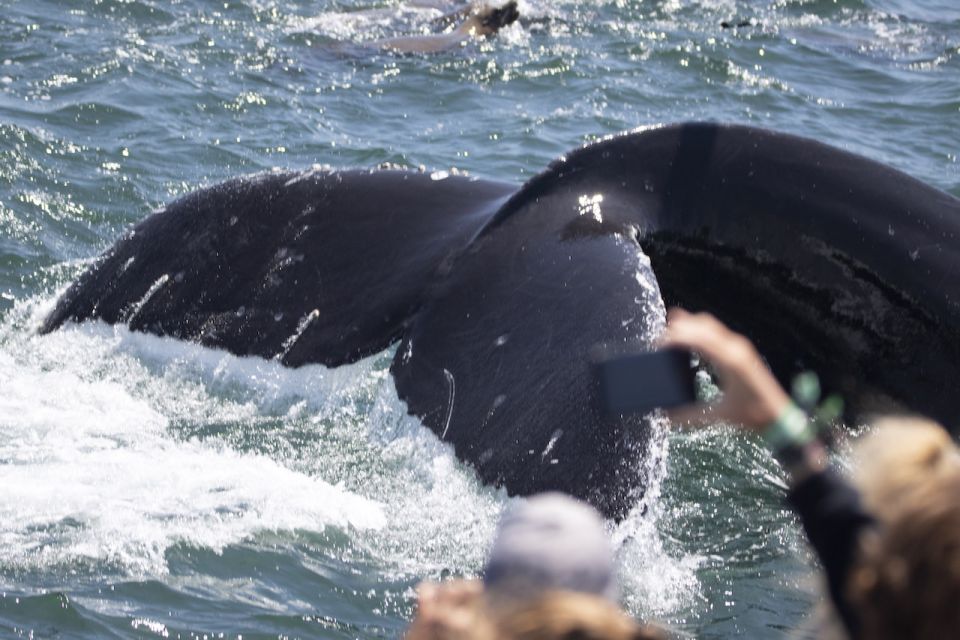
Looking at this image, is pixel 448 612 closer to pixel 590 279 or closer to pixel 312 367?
pixel 590 279

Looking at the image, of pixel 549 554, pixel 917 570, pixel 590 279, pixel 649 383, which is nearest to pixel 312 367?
pixel 590 279

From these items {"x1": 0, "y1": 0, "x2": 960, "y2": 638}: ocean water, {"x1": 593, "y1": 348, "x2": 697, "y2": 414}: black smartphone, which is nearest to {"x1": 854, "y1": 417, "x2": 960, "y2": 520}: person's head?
{"x1": 593, "y1": 348, "x2": 697, "y2": 414}: black smartphone

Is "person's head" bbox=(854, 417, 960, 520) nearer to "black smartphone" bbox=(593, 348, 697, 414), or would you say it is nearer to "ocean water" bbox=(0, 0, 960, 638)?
"black smartphone" bbox=(593, 348, 697, 414)

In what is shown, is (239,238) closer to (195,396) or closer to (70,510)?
(195,396)

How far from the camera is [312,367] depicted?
545cm

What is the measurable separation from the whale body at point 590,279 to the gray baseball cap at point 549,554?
2155mm

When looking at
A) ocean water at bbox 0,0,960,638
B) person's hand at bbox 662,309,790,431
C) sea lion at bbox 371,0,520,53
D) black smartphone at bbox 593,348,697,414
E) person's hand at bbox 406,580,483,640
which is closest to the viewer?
person's hand at bbox 406,580,483,640

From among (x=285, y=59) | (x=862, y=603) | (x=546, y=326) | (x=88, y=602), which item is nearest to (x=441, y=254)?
(x=546, y=326)

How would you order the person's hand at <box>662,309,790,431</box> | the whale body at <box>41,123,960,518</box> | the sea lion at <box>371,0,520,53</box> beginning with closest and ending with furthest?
1. the person's hand at <box>662,309,790,431</box>
2. the whale body at <box>41,123,960,518</box>
3. the sea lion at <box>371,0,520,53</box>

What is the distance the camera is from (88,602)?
4738 mm

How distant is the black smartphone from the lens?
2.53m

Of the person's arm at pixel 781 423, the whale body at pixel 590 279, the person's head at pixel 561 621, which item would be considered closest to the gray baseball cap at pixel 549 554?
the person's head at pixel 561 621

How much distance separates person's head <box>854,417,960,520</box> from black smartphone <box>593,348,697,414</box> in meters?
0.52

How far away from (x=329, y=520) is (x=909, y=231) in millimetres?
2052
